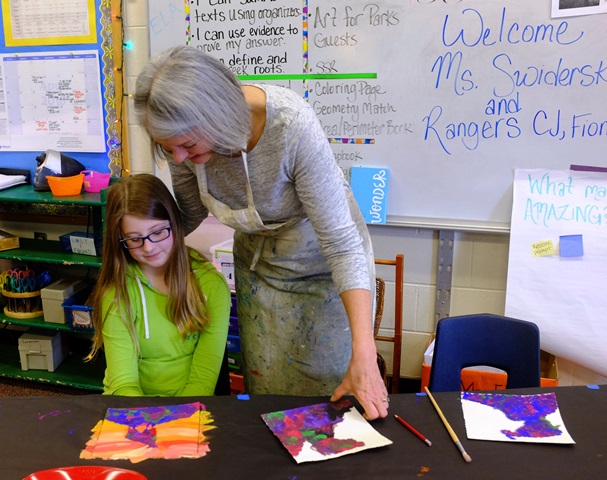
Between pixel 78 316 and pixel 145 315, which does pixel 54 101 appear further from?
pixel 145 315

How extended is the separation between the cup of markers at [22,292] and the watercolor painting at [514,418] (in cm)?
205

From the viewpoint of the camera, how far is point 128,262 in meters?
1.31

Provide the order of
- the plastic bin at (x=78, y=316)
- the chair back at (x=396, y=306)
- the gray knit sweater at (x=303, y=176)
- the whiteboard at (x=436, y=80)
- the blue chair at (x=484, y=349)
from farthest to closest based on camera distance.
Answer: the plastic bin at (x=78, y=316)
the chair back at (x=396, y=306)
the whiteboard at (x=436, y=80)
the blue chair at (x=484, y=349)
the gray knit sweater at (x=303, y=176)

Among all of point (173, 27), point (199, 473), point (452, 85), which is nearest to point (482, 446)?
point (199, 473)

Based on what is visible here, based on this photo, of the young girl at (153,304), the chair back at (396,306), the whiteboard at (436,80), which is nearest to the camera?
the young girl at (153,304)

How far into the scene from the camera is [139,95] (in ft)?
3.14

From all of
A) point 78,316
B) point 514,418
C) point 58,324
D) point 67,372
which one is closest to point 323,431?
point 514,418

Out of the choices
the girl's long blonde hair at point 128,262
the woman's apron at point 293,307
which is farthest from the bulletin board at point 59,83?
the woman's apron at point 293,307

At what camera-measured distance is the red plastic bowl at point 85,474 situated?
2.68ft

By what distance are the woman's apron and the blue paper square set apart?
91 centimetres

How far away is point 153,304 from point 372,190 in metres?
1.06

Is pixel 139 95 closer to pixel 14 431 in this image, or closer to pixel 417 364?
pixel 14 431

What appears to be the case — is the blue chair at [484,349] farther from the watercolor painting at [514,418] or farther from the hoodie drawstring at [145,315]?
the hoodie drawstring at [145,315]

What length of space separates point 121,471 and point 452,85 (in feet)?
5.41
